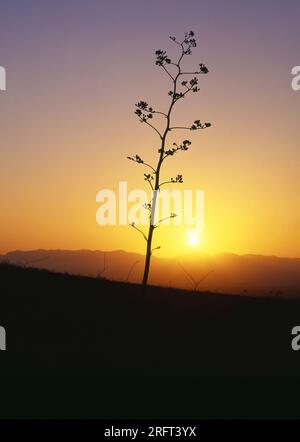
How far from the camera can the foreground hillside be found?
67.3ft

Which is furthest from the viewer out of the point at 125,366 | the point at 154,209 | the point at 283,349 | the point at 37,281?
the point at 37,281

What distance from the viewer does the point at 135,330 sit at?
73.9 ft

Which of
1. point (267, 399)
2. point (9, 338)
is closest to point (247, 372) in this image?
point (267, 399)

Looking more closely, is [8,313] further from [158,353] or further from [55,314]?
[158,353]

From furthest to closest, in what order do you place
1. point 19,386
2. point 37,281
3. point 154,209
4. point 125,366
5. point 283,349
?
1. point 37,281
2. point 154,209
3. point 283,349
4. point 125,366
5. point 19,386

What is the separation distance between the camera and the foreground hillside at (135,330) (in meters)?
20.5

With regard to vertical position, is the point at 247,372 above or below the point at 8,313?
below

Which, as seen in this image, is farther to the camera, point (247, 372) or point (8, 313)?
point (8, 313)

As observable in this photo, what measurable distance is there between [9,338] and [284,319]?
10.3 m

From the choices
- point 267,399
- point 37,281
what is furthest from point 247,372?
point 37,281

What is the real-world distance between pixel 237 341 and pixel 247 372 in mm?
2146

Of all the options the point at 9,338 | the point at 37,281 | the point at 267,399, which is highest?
the point at 37,281

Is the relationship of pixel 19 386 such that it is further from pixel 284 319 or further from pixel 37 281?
pixel 284 319

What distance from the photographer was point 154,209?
2408cm
